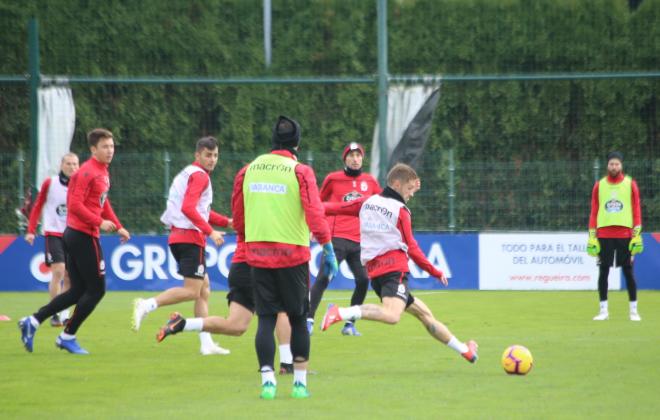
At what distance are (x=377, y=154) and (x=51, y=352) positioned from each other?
412 inches

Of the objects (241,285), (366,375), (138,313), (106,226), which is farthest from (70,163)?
(366,375)

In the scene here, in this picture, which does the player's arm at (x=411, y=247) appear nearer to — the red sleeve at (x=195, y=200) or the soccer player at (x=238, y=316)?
the soccer player at (x=238, y=316)

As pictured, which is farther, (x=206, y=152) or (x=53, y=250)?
(x=53, y=250)

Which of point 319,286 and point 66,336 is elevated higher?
point 319,286

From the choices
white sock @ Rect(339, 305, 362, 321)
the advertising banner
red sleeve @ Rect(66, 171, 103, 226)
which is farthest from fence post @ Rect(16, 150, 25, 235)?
white sock @ Rect(339, 305, 362, 321)

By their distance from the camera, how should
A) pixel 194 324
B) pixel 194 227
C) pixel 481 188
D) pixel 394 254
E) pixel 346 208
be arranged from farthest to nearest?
pixel 481 188, pixel 194 227, pixel 346 208, pixel 394 254, pixel 194 324

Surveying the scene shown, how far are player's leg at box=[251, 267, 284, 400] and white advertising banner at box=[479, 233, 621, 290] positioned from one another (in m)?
12.3

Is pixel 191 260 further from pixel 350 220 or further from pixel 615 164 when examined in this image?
pixel 615 164

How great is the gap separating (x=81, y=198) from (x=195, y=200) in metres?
1.07

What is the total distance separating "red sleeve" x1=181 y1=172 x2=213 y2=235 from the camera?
1080 cm

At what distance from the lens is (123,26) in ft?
88.1

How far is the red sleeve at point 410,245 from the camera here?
32.4 ft

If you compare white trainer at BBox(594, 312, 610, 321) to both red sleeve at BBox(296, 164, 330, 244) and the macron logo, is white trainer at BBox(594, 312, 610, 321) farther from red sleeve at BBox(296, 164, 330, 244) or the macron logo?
the macron logo

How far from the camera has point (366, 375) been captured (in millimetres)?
9828
